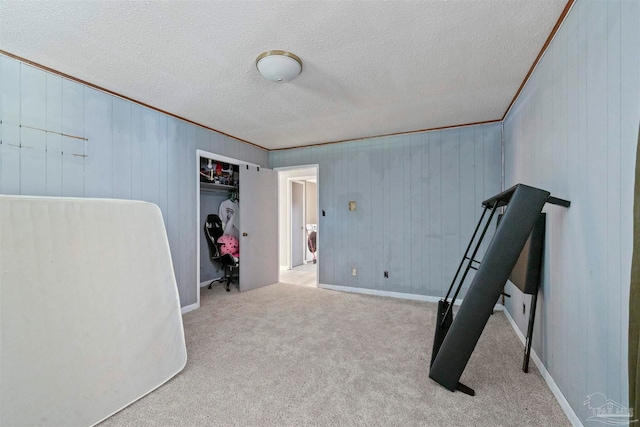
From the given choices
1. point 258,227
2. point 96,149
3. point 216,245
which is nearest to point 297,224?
point 258,227

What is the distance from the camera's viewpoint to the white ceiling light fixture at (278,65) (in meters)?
1.94

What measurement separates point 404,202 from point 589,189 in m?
2.52

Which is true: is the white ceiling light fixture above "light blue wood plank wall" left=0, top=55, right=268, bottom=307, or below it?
above

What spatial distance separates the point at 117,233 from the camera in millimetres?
1932

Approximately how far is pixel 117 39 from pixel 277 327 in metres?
2.82

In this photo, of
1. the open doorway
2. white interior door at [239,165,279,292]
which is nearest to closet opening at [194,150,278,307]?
white interior door at [239,165,279,292]

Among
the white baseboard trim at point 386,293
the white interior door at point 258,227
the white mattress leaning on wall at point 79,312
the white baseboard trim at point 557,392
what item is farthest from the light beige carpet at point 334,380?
the white interior door at point 258,227

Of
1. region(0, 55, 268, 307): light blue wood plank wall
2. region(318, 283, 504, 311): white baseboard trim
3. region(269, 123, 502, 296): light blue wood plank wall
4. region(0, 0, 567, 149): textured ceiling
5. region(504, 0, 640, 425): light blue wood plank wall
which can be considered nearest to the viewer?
region(504, 0, 640, 425): light blue wood plank wall

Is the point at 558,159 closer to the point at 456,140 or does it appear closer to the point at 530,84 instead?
the point at 530,84

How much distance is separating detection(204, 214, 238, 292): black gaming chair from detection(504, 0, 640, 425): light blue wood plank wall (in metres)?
4.05

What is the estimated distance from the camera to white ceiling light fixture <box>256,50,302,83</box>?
194cm

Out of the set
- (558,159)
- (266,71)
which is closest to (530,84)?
(558,159)

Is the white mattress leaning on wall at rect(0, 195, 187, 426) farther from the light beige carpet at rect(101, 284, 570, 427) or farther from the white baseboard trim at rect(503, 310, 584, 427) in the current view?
the white baseboard trim at rect(503, 310, 584, 427)

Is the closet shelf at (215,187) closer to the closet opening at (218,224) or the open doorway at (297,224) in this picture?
the closet opening at (218,224)
